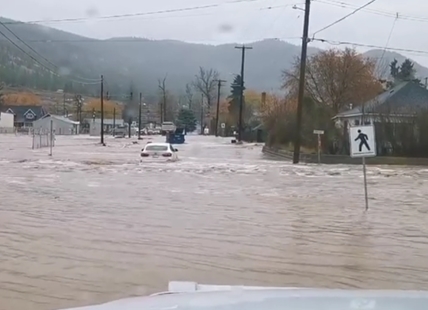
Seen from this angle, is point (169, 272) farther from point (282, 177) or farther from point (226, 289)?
point (282, 177)

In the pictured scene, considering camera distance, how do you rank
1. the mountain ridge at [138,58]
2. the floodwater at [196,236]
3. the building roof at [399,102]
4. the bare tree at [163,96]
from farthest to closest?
the bare tree at [163,96] < the mountain ridge at [138,58] < the building roof at [399,102] < the floodwater at [196,236]

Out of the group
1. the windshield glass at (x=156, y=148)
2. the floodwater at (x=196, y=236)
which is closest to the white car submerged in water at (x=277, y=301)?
the floodwater at (x=196, y=236)

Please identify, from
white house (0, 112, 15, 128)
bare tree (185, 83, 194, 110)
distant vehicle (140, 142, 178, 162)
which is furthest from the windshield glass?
white house (0, 112, 15, 128)

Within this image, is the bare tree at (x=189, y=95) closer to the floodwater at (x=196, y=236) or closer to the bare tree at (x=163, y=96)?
the bare tree at (x=163, y=96)

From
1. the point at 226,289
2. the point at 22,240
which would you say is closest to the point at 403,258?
the point at 22,240

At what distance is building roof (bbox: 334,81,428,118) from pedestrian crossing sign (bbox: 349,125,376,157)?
77.3ft

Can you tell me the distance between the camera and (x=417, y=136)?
39.7 m

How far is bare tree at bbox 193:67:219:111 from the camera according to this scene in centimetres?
11915

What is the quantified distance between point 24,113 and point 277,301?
492ft

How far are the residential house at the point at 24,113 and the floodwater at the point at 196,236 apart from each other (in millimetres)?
122481

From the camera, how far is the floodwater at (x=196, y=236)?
29.0ft

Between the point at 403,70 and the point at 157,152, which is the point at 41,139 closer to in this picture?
the point at 157,152

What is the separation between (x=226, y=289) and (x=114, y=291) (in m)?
4.82

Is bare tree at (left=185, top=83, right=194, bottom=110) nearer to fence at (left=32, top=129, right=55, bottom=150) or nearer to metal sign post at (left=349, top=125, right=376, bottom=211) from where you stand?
fence at (left=32, top=129, right=55, bottom=150)
